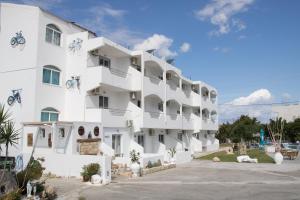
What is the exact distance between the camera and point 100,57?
95.0ft

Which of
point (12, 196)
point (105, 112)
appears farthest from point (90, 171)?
point (105, 112)

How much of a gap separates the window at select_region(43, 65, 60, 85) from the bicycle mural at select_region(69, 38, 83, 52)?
7.42 feet

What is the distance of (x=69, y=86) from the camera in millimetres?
27391

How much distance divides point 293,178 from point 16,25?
76.3ft

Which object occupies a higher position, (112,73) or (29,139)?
(112,73)

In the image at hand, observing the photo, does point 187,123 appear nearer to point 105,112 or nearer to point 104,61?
point 104,61

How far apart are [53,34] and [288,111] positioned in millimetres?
88858

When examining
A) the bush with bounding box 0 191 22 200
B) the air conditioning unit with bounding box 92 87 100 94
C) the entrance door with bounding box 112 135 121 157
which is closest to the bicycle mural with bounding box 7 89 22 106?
the air conditioning unit with bounding box 92 87 100 94

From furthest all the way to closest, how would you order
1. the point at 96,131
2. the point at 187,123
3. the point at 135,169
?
1. the point at 187,123
2. the point at 96,131
3. the point at 135,169

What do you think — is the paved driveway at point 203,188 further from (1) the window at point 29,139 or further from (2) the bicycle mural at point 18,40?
(2) the bicycle mural at point 18,40

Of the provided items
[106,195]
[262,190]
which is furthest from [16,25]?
[262,190]

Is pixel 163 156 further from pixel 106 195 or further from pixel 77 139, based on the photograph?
pixel 106 195

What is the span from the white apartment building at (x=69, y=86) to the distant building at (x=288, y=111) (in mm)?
76779

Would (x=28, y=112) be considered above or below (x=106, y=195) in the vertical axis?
above
